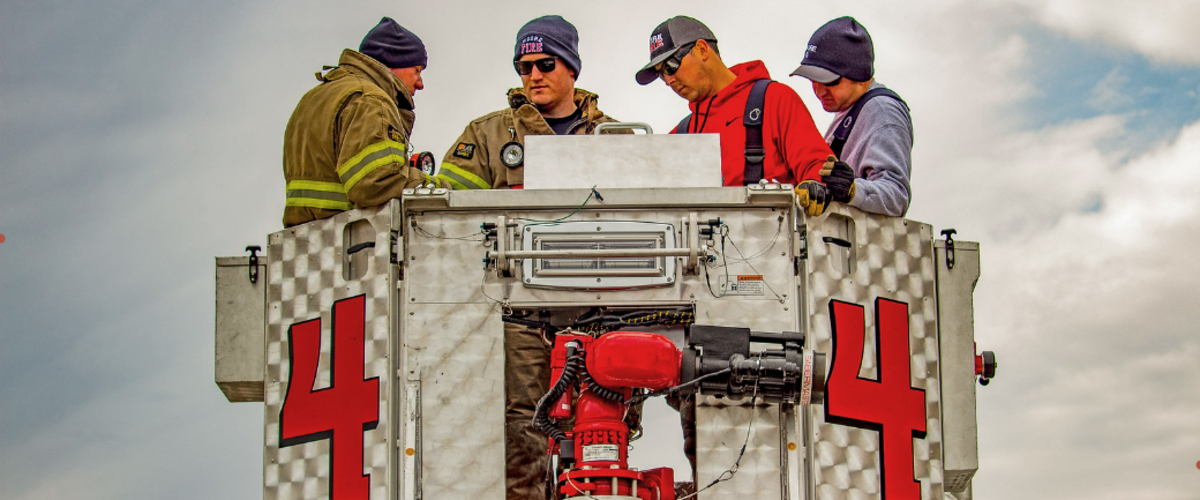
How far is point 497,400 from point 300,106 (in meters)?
2.58

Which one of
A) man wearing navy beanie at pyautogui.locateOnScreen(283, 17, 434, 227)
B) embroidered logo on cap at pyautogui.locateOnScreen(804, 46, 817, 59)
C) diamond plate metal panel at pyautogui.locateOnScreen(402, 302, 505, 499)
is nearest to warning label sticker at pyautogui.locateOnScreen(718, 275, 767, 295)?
diamond plate metal panel at pyautogui.locateOnScreen(402, 302, 505, 499)

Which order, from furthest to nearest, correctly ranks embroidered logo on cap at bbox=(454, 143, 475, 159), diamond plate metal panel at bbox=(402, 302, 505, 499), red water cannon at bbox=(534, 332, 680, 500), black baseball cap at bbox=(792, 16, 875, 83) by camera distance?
embroidered logo on cap at bbox=(454, 143, 475, 159) → black baseball cap at bbox=(792, 16, 875, 83) → diamond plate metal panel at bbox=(402, 302, 505, 499) → red water cannon at bbox=(534, 332, 680, 500)

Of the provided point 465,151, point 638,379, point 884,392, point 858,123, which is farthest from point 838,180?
point 465,151

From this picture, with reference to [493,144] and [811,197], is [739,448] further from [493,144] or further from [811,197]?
[493,144]

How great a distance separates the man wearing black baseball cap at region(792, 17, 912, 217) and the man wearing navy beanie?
2.33 meters

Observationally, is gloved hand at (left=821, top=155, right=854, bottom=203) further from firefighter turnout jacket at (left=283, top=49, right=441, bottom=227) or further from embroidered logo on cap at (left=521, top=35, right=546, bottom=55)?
embroidered logo on cap at (left=521, top=35, right=546, bottom=55)

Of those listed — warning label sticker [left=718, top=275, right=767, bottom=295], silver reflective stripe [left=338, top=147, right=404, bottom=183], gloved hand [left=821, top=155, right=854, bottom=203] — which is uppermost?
silver reflective stripe [left=338, top=147, right=404, bottom=183]

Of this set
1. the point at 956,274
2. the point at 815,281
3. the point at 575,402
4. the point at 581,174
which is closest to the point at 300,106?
the point at 581,174

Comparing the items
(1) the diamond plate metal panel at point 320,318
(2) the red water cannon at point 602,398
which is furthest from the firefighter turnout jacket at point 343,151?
(2) the red water cannon at point 602,398

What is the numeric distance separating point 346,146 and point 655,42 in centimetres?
240

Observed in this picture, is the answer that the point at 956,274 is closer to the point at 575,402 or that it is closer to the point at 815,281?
the point at 815,281

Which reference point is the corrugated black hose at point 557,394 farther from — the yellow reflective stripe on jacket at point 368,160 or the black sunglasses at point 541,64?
the black sunglasses at point 541,64

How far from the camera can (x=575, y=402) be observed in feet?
22.0

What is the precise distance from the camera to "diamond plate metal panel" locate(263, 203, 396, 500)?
6.86 meters
